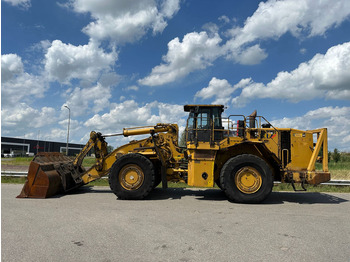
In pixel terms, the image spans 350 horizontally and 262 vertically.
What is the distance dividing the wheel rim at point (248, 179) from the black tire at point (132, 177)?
2583 millimetres

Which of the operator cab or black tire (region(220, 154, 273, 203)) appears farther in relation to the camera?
the operator cab

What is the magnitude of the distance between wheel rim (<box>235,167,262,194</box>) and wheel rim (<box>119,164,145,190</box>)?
9.57ft

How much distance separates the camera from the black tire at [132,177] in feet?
26.5

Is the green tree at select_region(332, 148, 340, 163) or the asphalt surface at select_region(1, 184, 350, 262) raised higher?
the green tree at select_region(332, 148, 340, 163)

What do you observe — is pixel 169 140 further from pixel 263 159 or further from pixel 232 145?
pixel 263 159

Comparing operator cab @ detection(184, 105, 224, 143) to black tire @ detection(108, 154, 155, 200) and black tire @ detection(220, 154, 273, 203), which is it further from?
black tire @ detection(108, 154, 155, 200)

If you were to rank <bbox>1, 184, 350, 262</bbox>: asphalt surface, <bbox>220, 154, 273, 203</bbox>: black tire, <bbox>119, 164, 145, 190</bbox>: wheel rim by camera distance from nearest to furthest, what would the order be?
1. <bbox>1, 184, 350, 262</bbox>: asphalt surface
2. <bbox>220, 154, 273, 203</bbox>: black tire
3. <bbox>119, 164, 145, 190</bbox>: wheel rim

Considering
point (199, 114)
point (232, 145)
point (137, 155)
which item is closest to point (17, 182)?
point (137, 155)

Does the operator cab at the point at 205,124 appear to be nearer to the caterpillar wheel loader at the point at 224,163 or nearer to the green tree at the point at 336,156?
the caterpillar wheel loader at the point at 224,163

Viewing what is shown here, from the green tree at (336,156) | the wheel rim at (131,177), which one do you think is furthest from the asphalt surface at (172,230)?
the green tree at (336,156)

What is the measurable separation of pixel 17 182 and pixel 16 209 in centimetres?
626

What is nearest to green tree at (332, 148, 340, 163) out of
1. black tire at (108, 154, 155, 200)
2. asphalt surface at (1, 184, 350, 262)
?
asphalt surface at (1, 184, 350, 262)

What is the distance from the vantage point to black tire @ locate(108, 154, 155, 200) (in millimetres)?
8086

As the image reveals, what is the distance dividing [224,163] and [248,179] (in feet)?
3.17
